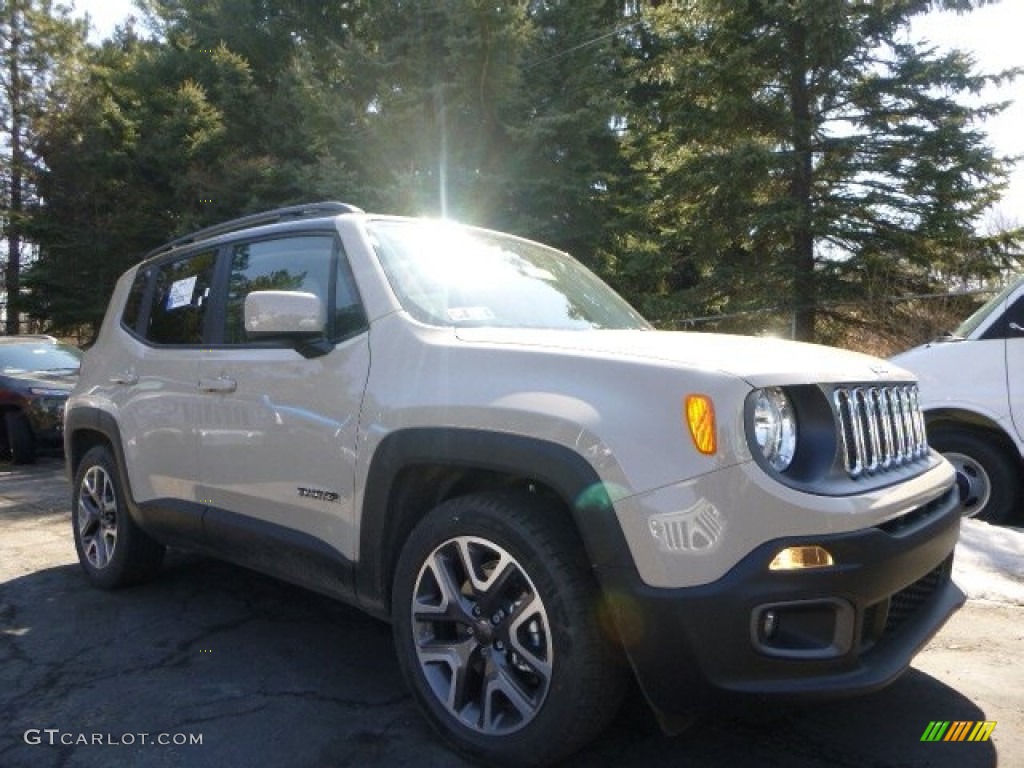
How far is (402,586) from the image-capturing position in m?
2.75

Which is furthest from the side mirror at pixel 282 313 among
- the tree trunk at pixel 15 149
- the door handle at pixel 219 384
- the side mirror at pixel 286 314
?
the tree trunk at pixel 15 149

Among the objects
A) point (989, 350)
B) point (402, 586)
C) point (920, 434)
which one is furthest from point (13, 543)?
point (989, 350)

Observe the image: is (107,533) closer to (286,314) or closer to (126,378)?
(126,378)

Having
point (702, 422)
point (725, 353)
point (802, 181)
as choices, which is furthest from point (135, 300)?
Answer: point (802, 181)

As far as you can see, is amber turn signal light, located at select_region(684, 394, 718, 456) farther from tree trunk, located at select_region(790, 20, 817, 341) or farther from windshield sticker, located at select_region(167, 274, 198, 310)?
tree trunk, located at select_region(790, 20, 817, 341)

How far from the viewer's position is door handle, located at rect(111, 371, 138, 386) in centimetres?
426

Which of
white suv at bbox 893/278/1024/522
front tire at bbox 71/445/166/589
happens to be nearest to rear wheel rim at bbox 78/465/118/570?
front tire at bbox 71/445/166/589

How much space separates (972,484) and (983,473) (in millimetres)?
112

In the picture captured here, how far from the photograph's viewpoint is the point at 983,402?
18.4 feet

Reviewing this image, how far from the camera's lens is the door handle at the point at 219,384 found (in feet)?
11.5

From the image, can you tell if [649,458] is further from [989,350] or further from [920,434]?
[989,350]

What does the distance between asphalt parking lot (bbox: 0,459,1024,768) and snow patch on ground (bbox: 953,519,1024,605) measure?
0.21 meters

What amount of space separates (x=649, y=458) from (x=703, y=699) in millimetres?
651

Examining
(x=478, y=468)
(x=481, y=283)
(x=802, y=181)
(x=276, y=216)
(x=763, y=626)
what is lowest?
(x=763, y=626)
